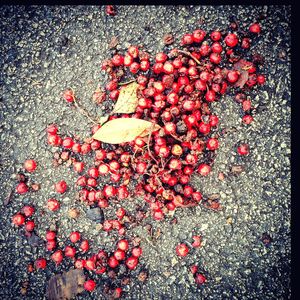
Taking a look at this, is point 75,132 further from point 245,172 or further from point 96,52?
point 245,172

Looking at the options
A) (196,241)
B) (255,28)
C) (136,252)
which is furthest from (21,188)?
(255,28)

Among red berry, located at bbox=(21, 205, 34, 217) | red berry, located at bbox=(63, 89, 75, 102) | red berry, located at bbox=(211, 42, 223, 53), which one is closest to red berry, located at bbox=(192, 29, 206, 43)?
red berry, located at bbox=(211, 42, 223, 53)

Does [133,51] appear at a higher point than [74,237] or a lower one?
higher

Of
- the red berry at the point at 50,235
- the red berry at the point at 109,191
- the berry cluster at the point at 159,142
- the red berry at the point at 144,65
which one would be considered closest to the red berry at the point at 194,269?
the berry cluster at the point at 159,142

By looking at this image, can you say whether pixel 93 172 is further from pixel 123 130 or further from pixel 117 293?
pixel 117 293

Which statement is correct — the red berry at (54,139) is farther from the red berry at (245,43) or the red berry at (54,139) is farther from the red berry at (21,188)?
the red berry at (245,43)

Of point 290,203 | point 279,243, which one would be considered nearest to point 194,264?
point 279,243

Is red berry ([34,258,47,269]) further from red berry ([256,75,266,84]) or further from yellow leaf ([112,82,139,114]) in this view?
red berry ([256,75,266,84])
